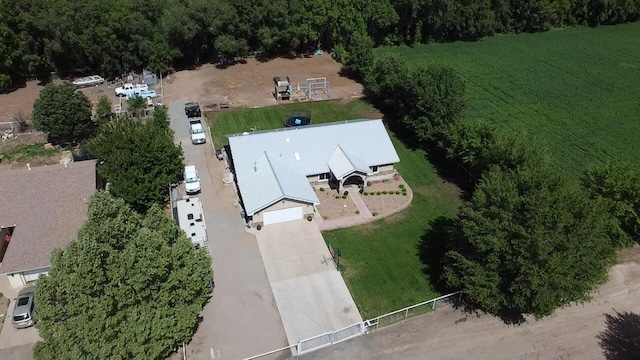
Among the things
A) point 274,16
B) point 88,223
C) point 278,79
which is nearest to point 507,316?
point 88,223

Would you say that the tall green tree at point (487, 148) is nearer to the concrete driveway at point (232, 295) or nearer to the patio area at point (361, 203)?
the patio area at point (361, 203)

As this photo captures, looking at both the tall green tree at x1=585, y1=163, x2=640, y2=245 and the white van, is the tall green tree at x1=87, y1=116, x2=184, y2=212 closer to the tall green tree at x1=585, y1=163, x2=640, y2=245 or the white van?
the white van

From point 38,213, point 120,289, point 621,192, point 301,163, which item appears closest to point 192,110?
point 301,163

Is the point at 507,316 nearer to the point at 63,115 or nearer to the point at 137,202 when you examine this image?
the point at 137,202

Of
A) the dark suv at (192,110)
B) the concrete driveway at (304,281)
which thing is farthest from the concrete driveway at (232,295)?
the dark suv at (192,110)

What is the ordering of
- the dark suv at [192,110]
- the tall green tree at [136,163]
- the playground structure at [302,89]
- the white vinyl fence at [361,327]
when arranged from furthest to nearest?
the playground structure at [302,89] < the dark suv at [192,110] < the tall green tree at [136,163] < the white vinyl fence at [361,327]

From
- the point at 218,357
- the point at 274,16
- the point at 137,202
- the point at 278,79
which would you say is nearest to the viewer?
the point at 218,357
